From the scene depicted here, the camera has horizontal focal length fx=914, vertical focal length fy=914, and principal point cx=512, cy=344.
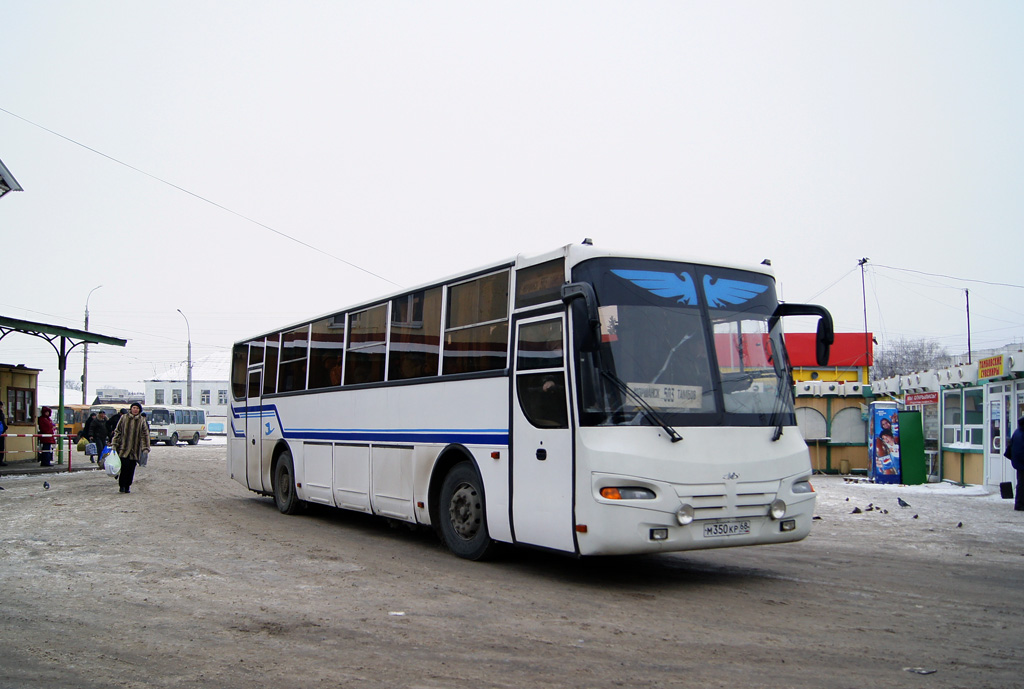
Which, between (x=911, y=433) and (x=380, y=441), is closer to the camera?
(x=380, y=441)

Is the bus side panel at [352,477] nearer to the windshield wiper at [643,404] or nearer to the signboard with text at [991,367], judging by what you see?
the windshield wiper at [643,404]

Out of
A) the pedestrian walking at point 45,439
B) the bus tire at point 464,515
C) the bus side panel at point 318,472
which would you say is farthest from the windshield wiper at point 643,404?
the pedestrian walking at point 45,439

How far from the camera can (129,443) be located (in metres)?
19.5

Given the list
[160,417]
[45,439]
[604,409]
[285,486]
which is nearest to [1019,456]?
[604,409]

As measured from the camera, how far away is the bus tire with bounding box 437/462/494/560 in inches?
391

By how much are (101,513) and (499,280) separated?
9.39 m

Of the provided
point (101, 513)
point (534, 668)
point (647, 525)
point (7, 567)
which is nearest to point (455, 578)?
point (647, 525)

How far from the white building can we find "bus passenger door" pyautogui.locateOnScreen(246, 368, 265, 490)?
80922 millimetres

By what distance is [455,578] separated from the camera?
29.9 ft

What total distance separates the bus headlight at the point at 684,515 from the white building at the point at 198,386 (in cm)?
9211

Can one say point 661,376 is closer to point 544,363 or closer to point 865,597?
point 544,363

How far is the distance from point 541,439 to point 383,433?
3.84 metres

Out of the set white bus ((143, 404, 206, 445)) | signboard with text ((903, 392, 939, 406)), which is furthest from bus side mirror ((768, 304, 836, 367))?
white bus ((143, 404, 206, 445))

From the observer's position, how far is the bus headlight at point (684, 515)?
8.07 m
